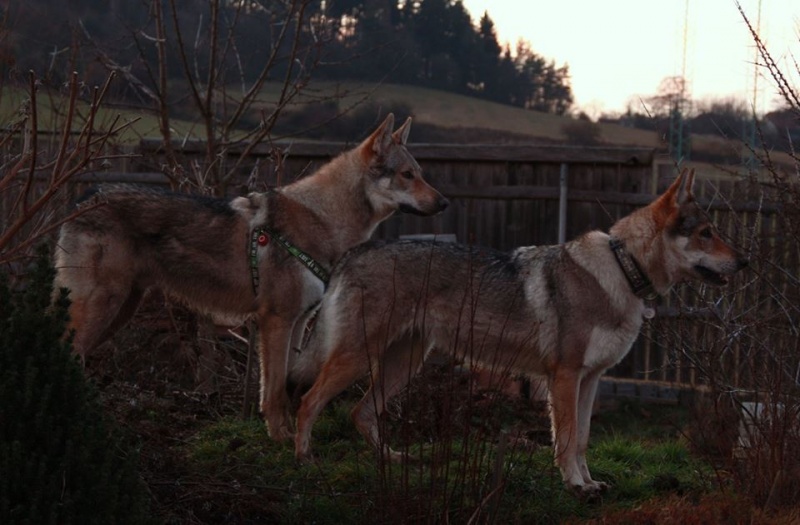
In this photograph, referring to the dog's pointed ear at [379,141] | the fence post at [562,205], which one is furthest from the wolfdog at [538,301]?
the fence post at [562,205]

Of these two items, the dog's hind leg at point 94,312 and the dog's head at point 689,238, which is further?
the dog's hind leg at point 94,312

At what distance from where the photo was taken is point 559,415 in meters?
5.93

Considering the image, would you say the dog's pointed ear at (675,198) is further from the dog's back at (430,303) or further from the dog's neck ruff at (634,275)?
the dog's back at (430,303)

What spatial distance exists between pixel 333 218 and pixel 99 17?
9125mm

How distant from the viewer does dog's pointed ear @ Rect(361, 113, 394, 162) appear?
23.7ft

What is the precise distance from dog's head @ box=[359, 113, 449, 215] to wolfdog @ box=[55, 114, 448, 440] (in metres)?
0.18

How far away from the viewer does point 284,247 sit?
682 centimetres

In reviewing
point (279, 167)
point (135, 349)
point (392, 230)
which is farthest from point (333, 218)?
point (392, 230)

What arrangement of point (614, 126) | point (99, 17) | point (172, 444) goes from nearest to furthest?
point (172, 444) < point (99, 17) < point (614, 126)

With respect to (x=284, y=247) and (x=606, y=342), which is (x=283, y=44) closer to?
(x=284, y=247)

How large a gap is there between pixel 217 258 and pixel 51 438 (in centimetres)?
342

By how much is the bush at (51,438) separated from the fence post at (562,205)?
325 inches

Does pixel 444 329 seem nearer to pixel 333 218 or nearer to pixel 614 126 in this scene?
pixel 333 218

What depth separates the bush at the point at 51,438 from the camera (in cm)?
338
